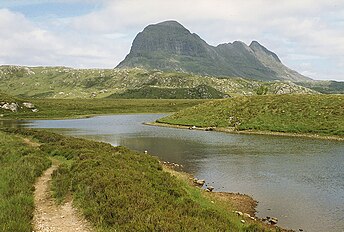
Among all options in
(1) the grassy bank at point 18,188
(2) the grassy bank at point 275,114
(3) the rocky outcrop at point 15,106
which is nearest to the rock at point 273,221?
(1) the grassy bank at point 18,188

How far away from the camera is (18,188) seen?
23.8m

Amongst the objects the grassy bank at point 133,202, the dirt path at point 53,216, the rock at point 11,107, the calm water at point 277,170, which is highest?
the rock at point 11,107

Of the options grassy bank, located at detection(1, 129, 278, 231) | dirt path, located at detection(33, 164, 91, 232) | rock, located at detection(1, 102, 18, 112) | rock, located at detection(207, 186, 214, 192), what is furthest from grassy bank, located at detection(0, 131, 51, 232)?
rock, located at detection(1, 102, 18, 112)

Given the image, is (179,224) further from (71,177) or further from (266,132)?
(266,132)

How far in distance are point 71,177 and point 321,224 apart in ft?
67.4

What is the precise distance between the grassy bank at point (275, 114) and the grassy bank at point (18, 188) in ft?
218

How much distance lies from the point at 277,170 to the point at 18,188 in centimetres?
3171

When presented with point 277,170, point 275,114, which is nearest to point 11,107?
point 275,114

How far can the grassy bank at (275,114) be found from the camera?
83.2 m

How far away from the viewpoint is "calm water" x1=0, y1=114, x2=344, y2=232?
2679 centimetres

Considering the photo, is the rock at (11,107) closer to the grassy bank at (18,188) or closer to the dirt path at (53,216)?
the grassy bank at (18,188)

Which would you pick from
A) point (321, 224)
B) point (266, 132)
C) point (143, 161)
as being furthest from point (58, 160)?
point (266, 132)

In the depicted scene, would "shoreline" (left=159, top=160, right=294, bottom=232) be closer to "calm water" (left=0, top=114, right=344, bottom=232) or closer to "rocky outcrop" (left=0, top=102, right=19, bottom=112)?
"calm water" (left=0, top=114, right=344, bottom=232)

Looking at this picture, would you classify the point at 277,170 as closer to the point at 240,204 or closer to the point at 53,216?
the point at 240,204
